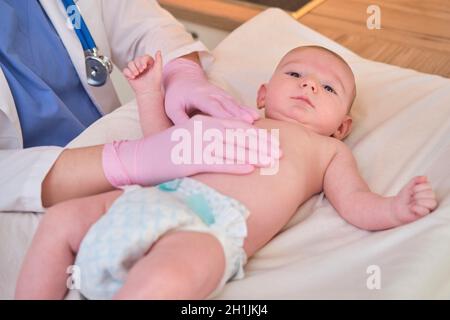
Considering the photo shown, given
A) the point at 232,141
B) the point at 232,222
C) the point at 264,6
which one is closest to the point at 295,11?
the point at 264,6

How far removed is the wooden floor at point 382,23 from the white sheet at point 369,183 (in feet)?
0.46

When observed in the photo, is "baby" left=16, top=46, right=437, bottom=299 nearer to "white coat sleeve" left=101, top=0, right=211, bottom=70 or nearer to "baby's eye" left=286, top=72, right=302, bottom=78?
"baby's eye" left=286, top=72, right=302, bottom=78

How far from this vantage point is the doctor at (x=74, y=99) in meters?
0.86

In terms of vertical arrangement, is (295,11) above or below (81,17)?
below

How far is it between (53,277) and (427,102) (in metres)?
0.70

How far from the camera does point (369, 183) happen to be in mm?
923

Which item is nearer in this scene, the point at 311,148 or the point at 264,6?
the point at 311,148

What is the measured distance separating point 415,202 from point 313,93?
0.84 ft

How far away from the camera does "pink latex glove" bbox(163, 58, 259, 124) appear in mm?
939

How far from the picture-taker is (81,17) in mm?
1056

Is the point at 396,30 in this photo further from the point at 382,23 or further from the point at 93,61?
the point at 93,61

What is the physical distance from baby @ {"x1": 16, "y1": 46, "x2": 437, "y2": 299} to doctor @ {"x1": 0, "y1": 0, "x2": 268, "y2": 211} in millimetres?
56

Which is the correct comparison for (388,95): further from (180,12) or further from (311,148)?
(180,12)

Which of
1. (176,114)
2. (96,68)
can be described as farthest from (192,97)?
(96,68)
